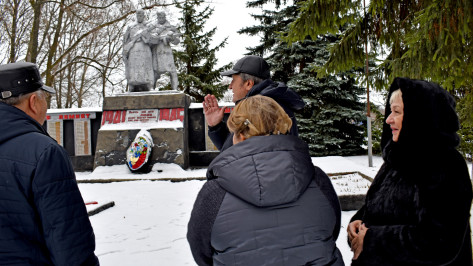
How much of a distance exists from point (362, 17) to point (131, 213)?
14.4 ft

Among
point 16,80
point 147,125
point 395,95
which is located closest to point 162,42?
point 147,125

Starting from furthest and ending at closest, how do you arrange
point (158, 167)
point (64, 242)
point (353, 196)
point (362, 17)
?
point (158, 167) → point (362, 17) → point (353, 196) → point (64, 242)

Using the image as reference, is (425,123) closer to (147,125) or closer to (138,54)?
(147,125)

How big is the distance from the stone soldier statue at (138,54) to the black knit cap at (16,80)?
823 cm

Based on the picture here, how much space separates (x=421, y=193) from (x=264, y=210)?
0.62 meters

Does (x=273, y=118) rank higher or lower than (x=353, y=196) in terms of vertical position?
higher

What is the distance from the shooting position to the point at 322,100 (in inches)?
564

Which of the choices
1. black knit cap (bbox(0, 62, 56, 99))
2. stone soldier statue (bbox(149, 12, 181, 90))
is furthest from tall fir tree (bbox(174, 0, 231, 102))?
black knit cap (bbox(0, 62, 56, 99))

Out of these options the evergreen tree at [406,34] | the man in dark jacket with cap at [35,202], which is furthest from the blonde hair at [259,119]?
the evergreen tree at [406,34]

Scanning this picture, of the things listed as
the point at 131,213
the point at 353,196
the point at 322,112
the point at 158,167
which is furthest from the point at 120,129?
the point at 322,112

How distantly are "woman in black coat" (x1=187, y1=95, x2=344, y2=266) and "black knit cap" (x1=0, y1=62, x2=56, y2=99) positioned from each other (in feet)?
2.95

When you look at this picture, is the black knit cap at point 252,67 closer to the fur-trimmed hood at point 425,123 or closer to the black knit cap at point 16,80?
the fur-trimmed hood at point 425,123

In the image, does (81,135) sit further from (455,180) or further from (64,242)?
(455,180)

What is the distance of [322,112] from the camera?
44.7 ft
